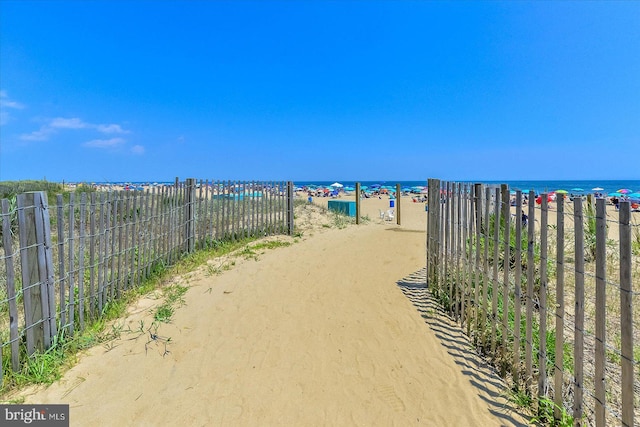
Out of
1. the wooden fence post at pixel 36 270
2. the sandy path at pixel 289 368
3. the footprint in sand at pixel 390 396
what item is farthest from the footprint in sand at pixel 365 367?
the wooden fence post at pixel 36 270

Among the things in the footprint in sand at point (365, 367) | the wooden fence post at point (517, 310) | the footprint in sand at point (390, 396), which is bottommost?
the footprint in sand at point (390, 396)

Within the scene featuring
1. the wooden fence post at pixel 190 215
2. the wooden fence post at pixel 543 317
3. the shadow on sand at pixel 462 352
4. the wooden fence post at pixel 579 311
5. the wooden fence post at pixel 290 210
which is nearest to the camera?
the wooden fence post at pixel 579 311

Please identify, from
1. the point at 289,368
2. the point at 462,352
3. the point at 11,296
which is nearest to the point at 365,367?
the point at 289,368

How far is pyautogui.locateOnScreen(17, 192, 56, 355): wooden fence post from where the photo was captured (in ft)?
11.0

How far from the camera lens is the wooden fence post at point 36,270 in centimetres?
335

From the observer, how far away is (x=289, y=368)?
11.8 feet

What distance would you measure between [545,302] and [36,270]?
478cm

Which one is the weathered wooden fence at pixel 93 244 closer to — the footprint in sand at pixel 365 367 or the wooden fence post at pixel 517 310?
the footprint in sand at pixel 365 367

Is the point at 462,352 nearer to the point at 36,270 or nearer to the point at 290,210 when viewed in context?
the point at 36,270


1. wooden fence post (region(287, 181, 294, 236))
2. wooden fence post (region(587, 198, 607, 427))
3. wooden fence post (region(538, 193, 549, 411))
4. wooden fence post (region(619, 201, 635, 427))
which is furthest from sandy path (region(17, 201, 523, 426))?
wooden fence post (region(287, 181, 294, 236))

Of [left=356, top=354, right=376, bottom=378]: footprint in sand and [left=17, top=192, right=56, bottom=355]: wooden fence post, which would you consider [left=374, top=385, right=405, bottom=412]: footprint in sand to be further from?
[left=17, top=192, right=56, bottom=355]: wooden fence post

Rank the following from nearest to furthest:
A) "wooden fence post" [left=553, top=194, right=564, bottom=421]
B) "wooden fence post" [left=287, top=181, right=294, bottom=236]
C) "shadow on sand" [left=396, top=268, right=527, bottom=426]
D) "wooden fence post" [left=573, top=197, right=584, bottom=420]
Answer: "wooden fence post" [left=573, top=197, right=584, bottom=420] → "wooden fence post" [left=553, top=194, right=564, bottom=421] → "shadow on sand" [left=396, top=268, right=527, bottom=426] → "wooden fence post" [left=287, top=181, right=294, bottom=236]

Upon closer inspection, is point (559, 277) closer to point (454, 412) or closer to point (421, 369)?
Result: point (454, 412)

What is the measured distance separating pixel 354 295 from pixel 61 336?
3935 millimetres
